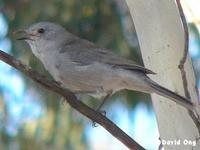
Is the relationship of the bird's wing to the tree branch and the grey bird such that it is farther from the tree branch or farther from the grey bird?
the tree branch

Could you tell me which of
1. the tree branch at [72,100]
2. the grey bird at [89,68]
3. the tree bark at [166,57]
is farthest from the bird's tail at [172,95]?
the tree branch at [72,100]

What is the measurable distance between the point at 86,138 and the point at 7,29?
1.65 metres

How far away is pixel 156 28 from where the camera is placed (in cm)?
368

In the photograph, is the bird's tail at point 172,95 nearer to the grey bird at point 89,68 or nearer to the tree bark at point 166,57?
the tree bark at point 166,57

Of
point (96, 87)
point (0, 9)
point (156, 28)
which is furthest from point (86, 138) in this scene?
point (156, 28)

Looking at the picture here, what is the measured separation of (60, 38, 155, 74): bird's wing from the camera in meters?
4.29

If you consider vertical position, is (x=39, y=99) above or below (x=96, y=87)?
below

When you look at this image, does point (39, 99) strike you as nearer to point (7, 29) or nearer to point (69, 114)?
point (69, 114)

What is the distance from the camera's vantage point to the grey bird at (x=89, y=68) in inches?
165

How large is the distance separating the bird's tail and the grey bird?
0.59 feet

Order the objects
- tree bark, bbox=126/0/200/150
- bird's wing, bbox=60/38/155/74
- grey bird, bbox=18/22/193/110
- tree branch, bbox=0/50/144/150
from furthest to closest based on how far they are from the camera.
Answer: bird's wing, bbox=60/38/155/74
grey bird, bbox=18/22/193/110
tree bark, bbox=126/0/200/150
tree branch, bbox=0/50/144/150

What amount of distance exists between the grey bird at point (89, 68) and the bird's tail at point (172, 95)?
181 millimetres

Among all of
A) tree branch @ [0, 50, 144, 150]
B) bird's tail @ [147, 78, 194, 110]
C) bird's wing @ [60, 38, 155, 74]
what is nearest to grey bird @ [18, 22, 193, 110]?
bird's wing @ [60, 38, 155, 74]

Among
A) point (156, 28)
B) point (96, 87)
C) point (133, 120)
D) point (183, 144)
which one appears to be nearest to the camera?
point (183, 144)
